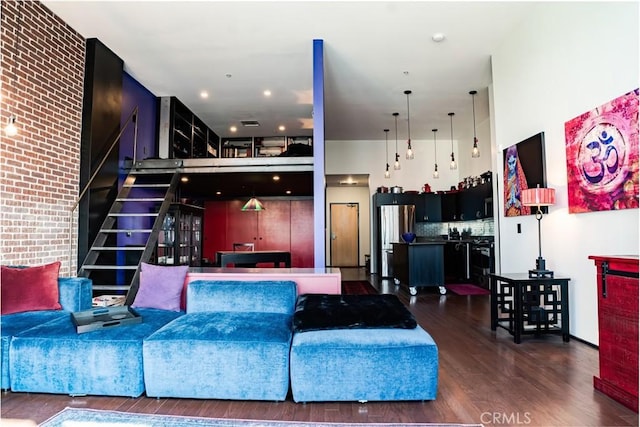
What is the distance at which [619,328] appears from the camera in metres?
2.20

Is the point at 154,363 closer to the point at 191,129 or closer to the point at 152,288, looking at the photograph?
the point at 152,288

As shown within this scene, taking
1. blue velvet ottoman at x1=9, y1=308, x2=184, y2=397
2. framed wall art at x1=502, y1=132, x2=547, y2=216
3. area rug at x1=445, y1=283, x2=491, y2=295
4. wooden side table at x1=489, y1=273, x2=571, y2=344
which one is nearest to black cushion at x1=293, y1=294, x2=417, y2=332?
blue velvet ottoman at x1=9, y1=308, x2=184, y2=397

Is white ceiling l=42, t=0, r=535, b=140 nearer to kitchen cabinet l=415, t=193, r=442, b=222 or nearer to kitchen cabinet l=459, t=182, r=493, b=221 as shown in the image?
kitchen cabinet l=459, t=182, r=493, b=221

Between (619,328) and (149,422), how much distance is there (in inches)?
110

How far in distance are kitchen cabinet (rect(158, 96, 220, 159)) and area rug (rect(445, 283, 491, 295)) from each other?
570 cm

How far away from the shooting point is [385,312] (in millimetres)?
2559

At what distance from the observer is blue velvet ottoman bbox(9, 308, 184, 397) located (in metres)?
2.28

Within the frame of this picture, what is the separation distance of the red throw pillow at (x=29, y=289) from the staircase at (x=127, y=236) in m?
0.77

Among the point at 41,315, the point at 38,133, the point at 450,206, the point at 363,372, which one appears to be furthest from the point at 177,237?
the point at 450,206

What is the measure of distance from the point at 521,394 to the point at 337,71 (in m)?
4.83

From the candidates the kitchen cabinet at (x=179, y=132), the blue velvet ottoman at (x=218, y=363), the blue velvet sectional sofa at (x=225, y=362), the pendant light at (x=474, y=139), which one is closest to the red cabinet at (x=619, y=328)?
the blue velvet sectional sofa at (x=225, y=362)

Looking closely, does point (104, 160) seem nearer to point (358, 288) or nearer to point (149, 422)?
point (149, 422)

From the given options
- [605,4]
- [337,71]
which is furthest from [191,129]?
[605,4]

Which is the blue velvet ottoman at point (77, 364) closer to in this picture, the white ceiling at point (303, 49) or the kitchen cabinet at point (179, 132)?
the white ceiling at point (303, 49)
